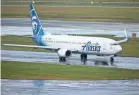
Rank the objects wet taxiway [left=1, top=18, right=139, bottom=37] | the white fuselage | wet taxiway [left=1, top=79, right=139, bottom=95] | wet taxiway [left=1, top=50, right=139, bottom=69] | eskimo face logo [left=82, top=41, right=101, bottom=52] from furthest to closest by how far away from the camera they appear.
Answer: wet taxiway [left=1, top=18, right=139, bottom=37] → eskimo face logo [left=82, top=41, right=101, bottom=52] → the white fuselage → wet taxiway [left=1, top=50, right=139, bottom=69] → wet taxiway [left=1, top=79, right=139, bottom=95]

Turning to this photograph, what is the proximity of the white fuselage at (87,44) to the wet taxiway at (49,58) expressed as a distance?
32.3 inches

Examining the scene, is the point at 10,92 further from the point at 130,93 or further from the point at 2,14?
the point at 2,14

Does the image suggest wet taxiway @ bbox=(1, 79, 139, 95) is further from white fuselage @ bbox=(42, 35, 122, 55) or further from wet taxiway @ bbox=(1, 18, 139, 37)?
wet taxiway @ bbox=(1, 18, 139, 37)

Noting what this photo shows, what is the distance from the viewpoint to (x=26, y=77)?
38625 millimetres

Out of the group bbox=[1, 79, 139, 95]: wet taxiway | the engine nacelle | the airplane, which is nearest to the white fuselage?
the airplane

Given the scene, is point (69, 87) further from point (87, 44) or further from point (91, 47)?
point (87, 44)

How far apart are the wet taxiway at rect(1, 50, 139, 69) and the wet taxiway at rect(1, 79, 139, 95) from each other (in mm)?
7597

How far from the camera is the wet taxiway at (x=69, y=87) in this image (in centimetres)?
3219

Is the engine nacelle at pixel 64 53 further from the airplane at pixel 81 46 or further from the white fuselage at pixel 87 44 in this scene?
the white fuselage at pixel 87 44

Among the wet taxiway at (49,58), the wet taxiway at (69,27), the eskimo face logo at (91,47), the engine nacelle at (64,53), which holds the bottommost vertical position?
the wet taxiway at (69,27)

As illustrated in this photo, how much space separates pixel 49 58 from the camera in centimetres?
4941

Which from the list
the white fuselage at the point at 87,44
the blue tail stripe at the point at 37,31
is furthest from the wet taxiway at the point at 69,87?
the blue tail stripe at the point at 37,31

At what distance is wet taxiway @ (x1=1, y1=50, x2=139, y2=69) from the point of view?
4491 cm

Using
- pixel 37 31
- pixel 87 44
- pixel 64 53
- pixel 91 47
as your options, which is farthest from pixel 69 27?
pixel 64 53
